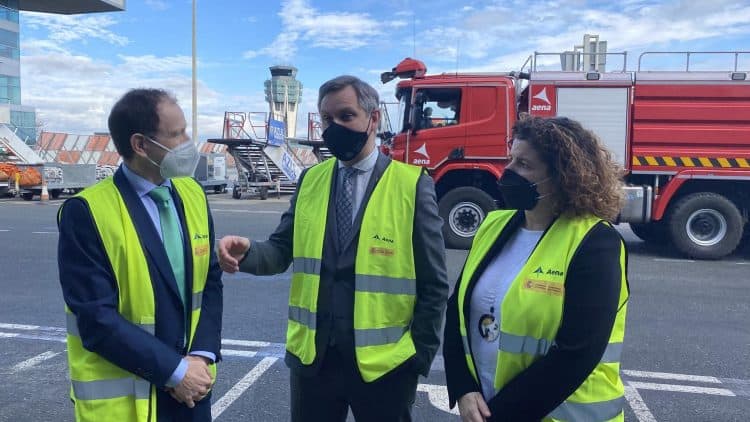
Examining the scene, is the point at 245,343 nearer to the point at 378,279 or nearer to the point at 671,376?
the point at 378,279

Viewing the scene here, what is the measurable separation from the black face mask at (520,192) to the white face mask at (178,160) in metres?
1.11

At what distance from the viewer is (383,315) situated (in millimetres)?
2160

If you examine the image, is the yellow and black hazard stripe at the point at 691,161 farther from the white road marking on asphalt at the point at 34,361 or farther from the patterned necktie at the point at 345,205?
the white road marking on asphalt at the point at 34,361

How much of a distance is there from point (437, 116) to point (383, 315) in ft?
25.1

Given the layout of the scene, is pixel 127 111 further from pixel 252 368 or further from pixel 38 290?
pixel 38 290

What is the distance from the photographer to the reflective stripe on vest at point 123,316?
72.6 inches

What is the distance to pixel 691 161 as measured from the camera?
8945 mm

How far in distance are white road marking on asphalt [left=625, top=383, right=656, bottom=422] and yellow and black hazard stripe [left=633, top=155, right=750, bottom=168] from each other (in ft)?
19.2

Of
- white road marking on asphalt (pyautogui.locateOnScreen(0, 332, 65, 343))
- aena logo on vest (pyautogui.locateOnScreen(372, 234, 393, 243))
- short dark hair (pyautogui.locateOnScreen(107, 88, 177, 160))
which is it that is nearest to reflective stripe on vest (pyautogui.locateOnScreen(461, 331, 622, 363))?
aena logo on vest (pyautogui.locateOnScreen(372, 234, 393, 243))

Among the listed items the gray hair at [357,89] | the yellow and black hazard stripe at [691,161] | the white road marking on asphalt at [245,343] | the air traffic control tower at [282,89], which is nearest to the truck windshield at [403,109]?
the yellow and black hazard stripe at [691,161]

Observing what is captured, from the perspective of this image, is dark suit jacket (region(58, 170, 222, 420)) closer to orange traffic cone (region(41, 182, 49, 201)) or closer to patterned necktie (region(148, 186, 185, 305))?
patterned necktie (region(148, 186, 185, 305))

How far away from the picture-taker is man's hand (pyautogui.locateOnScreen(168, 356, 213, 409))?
195 centimetres

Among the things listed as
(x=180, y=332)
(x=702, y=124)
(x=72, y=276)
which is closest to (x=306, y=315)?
(x=180, y=332)

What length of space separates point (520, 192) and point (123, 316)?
4.37 feet
